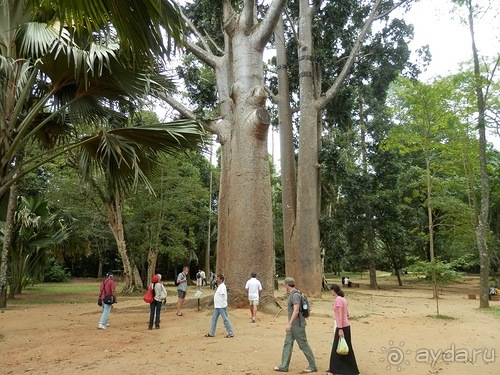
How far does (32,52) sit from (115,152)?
6.78ft

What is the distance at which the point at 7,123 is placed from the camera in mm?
6938

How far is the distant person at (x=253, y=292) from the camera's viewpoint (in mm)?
9727

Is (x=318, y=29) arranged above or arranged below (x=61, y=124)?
above

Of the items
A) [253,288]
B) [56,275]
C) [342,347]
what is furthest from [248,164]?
[56,275]

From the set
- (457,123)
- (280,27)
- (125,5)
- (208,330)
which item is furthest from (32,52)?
(457,123)

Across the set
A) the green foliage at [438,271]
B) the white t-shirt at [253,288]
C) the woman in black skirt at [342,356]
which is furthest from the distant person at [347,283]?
the woman in black skirt at [342,356]

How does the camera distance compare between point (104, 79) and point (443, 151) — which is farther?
point (443, 151)

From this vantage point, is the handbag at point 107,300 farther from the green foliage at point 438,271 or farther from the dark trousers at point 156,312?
the green foliage at point 438,271

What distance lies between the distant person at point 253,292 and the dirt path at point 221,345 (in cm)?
25

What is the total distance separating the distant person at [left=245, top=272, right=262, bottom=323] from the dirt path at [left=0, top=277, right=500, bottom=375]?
246 millimetres

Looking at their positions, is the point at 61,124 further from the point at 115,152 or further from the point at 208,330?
the point at 208,330

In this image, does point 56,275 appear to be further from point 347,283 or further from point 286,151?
point 286,151

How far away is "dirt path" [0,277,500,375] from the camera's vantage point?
245 inches

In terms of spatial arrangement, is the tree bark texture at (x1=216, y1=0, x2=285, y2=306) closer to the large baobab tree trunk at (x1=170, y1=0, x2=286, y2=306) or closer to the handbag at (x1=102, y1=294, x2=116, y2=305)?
the large baobab tree trunk at (x1=170, y1=0, x2=286, y2=306)
